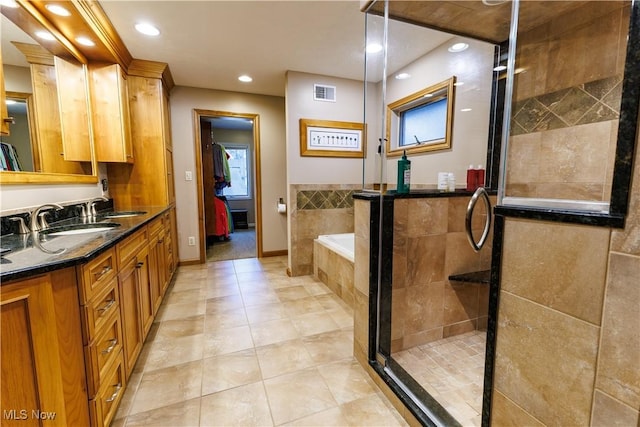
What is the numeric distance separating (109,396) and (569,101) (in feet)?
9.33

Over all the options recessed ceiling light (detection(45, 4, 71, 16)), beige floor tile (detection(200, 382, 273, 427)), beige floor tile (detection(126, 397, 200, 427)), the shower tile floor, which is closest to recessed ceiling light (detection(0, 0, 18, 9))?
recessed ceiling light (detection(45, 4, 71, 16))

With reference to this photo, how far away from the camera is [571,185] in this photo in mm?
1494

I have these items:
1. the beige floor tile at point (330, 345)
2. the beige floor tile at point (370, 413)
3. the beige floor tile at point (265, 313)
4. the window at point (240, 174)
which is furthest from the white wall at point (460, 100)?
the window at point (240, 174)

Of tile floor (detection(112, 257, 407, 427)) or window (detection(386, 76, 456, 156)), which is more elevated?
window (detection(386, 76, 456, 156))

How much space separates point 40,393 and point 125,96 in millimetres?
2739

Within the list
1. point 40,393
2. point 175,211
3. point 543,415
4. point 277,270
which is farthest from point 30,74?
point 543,415

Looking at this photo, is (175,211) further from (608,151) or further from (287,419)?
(608,151)

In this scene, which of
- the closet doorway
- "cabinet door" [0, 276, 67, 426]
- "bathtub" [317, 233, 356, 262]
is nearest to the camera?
"cabinet door" [0, 276, 67, 426]

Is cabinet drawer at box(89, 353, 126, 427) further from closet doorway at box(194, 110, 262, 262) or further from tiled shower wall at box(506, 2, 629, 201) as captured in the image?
closet doorway at box(194, 110, 262, 262)

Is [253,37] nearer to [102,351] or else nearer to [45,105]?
[45,105]

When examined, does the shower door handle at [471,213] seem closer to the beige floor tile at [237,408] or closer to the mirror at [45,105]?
the beige floor tile at [237,408]

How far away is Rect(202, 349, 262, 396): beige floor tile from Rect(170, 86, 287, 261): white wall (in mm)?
2317

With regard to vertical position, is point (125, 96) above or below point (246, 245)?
above

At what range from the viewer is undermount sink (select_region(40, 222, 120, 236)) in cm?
158
